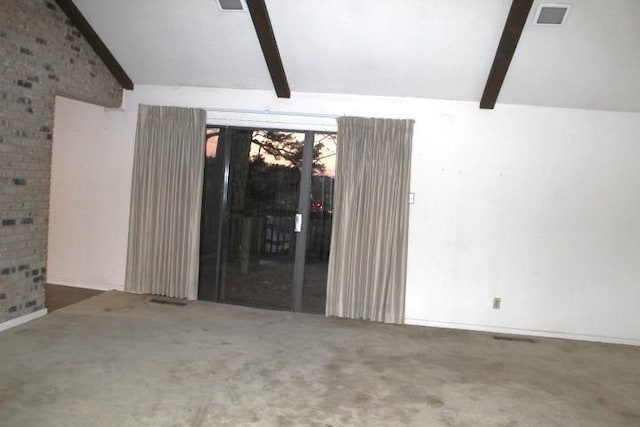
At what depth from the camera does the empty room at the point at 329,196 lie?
3.55m

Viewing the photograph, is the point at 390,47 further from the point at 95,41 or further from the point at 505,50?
the point at 95,41

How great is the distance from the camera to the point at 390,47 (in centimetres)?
404

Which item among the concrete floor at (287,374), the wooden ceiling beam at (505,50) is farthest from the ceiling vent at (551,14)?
the concrete floor at (287,374)

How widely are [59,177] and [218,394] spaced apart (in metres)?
3.76

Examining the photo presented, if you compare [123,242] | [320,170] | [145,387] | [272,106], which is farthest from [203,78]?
[145,387]

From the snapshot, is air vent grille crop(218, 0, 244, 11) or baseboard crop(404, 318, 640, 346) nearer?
air vent grille crop(218, 0, 244, 11)

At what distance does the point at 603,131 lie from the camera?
14.5ft

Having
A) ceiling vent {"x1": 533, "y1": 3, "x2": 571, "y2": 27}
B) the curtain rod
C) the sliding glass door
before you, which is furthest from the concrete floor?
ceiling vent {"x1": 533, "y1": 3, "x2": 571, "y2": 27}

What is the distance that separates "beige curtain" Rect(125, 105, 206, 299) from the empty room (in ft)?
0.08

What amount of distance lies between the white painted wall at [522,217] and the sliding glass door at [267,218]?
1.76 ft

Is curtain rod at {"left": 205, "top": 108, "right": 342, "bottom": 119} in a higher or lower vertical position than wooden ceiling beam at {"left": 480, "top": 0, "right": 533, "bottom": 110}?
lower

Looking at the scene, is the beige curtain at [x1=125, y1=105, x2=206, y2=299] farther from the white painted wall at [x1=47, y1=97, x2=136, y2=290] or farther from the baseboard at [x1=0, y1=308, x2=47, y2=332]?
the baseboard at [x1=0, y1=308, x2=47, y2=332]

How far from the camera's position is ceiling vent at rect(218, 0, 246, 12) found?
3785 millimetres

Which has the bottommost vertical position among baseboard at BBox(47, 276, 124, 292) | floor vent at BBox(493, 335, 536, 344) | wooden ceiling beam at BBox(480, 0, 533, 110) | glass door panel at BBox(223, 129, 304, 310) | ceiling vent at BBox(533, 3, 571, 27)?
floor vent at BBox(493, 335, 536, 344)
